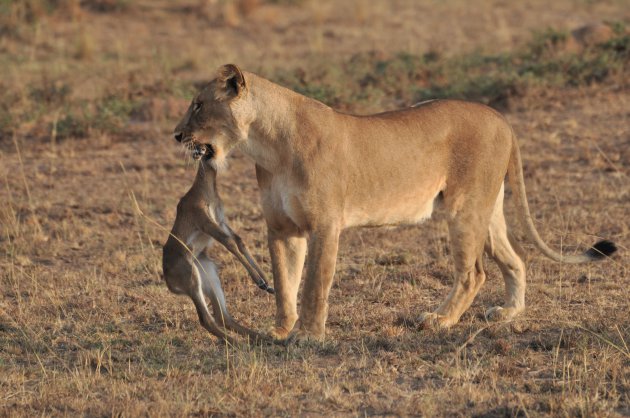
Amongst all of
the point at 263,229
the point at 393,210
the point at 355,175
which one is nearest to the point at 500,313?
the point at 393,210

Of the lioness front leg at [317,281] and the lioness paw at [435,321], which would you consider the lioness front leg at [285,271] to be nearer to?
the lioness front leg at [317,281]

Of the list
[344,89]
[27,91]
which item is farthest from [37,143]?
[344,89]

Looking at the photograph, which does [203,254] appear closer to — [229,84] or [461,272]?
[229,84]

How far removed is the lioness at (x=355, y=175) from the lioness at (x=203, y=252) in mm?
188

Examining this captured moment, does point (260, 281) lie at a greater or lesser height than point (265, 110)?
lesser

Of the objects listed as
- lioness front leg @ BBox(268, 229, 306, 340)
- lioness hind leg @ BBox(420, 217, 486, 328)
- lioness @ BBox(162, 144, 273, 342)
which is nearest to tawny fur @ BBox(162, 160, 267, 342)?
lioness @ BBox(162, 144, 273, 342)

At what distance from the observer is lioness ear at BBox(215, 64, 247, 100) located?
5617 mm

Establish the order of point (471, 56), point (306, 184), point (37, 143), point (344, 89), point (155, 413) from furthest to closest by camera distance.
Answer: point (471, 56) < point (344, 89) < point (37, 143) < point (306, 184) < point (155, 413)

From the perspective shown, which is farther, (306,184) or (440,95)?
(440,95)

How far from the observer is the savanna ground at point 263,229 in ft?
17.1

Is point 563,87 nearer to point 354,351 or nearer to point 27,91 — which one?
point 27,91

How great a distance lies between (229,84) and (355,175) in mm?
835

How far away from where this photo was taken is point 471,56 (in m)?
13.9

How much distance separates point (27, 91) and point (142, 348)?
708 centimetres
